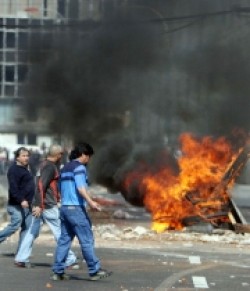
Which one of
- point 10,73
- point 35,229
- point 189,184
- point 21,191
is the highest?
point 10,73

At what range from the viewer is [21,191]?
11.2 m

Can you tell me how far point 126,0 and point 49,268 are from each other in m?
10.1

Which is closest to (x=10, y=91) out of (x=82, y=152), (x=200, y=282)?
(x=82, y=152)

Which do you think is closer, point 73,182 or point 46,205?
point 73,182

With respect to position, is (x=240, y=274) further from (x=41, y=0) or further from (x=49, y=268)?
(x=41, y=0)

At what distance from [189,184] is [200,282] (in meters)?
5.69

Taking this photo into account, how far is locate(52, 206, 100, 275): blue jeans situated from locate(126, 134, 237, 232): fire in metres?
5.25

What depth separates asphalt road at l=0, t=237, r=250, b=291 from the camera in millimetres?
9445

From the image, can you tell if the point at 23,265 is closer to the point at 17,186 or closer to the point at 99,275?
the point at 17,186

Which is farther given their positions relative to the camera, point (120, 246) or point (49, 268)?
point (120, 246)

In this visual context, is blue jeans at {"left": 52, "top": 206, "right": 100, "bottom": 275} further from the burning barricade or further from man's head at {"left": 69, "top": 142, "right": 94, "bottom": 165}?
the burning barricade

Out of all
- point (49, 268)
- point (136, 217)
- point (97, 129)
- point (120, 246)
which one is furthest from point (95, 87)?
point (49, 268)

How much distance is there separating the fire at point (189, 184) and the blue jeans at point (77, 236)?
5.25 m

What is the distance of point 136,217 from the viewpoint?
17.9 metres
